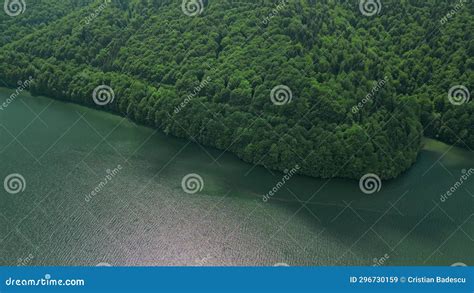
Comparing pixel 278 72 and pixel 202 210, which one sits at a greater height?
pixel 278 72

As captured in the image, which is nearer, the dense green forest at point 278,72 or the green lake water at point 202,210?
the green lake water at point 202,210

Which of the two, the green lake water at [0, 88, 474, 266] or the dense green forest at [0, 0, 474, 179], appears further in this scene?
A: the dense green forest at [0, 0, 474, 179]

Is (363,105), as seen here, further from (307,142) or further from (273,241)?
(273,241)

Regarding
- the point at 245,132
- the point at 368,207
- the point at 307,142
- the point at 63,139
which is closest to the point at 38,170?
the point at 63,139

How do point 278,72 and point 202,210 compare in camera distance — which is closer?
point 202,210
